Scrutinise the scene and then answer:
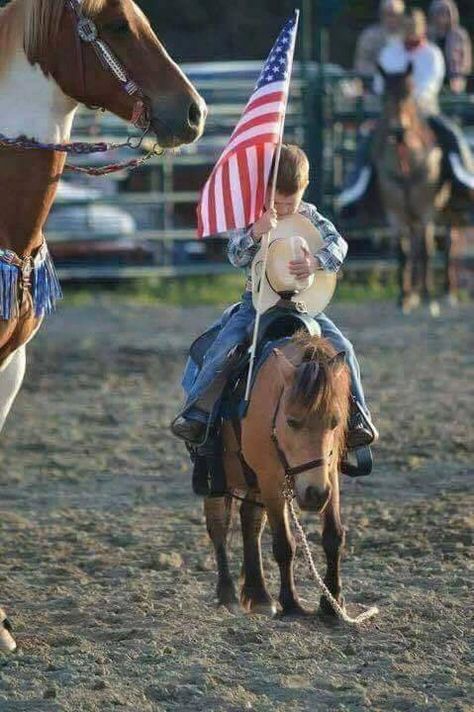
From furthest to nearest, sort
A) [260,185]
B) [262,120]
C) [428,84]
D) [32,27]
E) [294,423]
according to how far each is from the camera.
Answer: [428,84]
[262,120]
[260,185]
[294,423]
[32,27]

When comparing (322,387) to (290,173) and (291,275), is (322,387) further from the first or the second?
(290,173)

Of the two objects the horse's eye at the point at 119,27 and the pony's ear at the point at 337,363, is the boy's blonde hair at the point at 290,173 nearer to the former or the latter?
the pony's ear at the point at 337,363

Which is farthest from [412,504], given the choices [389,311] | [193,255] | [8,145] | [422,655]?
[193,255]

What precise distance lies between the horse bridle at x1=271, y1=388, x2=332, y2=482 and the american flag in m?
0.57

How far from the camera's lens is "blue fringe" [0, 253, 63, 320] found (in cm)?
495

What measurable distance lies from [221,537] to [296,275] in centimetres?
94

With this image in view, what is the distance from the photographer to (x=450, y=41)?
16.2 metres

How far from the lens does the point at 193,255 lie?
648 inches

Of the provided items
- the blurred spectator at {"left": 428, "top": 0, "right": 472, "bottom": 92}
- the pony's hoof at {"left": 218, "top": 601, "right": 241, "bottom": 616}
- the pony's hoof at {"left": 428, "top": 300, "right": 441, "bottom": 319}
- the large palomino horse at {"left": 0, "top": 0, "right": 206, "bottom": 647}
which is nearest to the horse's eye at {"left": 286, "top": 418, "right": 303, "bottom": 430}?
the pony's hoof at {"left": 218, "top": 601, "right": 241, "bottom": 616}

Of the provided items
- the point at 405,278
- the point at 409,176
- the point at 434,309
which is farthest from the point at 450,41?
the point at 434,309

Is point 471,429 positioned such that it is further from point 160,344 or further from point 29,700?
point 29,700

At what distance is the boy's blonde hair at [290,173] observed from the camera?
5312mm

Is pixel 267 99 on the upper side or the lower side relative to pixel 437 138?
upper

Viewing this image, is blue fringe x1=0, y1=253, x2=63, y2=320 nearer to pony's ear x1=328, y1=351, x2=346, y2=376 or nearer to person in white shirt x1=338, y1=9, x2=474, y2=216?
pony's ear x1=328, y1=351, x2=346, y2=376
